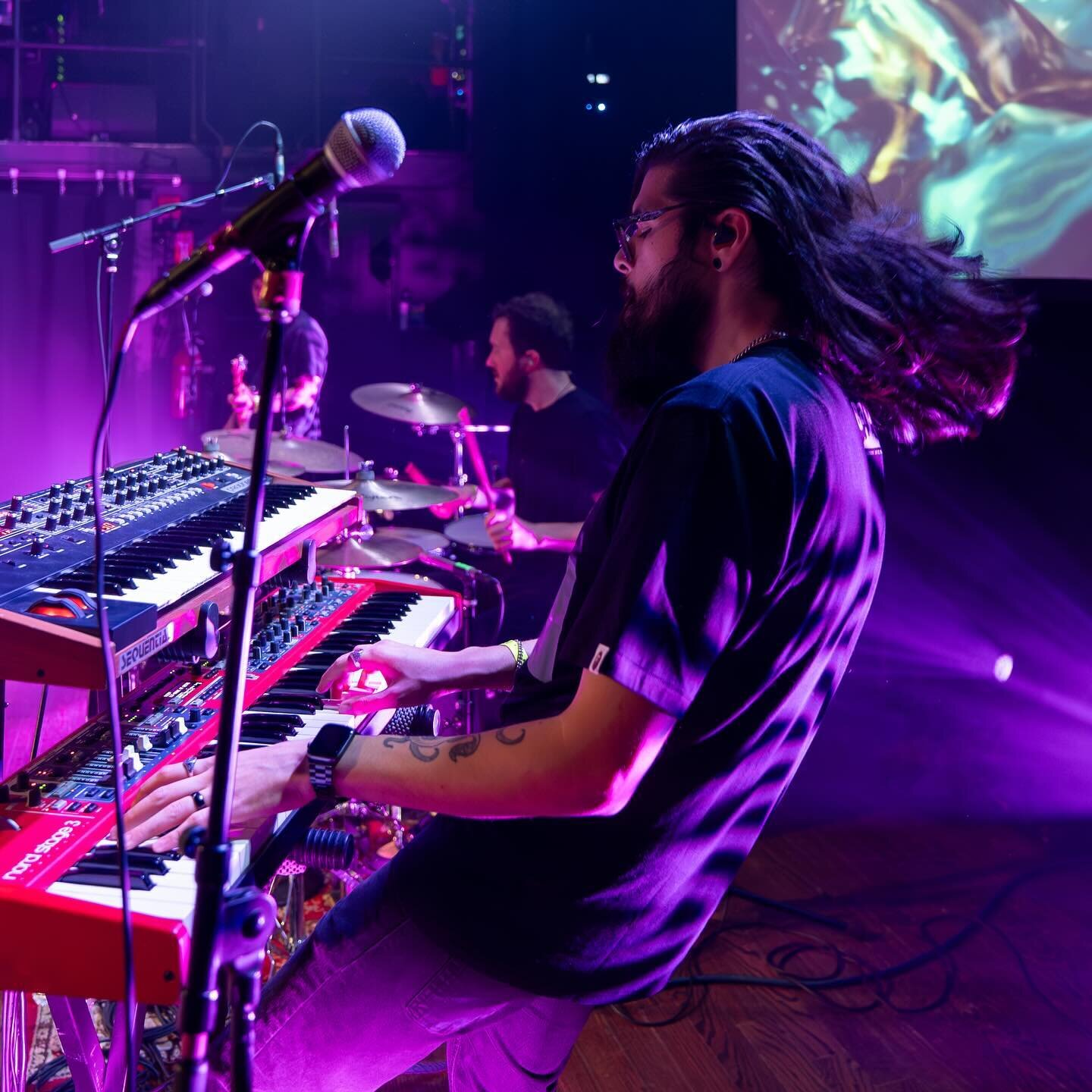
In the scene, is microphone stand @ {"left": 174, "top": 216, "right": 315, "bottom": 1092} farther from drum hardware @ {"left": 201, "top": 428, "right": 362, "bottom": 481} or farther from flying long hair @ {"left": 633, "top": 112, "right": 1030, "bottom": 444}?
drum hardware @ {"left": 201, "top": 428, "right": 362, "bottom": 481}

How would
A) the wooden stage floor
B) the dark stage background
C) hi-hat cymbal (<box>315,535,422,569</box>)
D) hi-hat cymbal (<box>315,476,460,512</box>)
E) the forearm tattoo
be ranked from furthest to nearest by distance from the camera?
the dark stage background → hi-hat cymbal (<box>315,476,460,512</box>) → hi-hat cymbal (<box>315,535,422,569</box>) → the wooden stage floor → the forearm tattoo

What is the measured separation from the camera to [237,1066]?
99 centimetres

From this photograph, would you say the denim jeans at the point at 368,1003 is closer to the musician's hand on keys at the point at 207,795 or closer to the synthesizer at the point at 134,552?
the musician's hand on keys at the point at 207,795

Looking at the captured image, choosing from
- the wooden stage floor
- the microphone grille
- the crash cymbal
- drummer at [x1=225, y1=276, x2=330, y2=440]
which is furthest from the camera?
drummer at [x1=225, y1=276, x2=330, y2=440]

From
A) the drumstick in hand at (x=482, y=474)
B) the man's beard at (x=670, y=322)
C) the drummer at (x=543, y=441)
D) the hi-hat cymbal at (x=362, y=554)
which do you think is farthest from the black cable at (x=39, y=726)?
the drummer at (x=543, y=441)

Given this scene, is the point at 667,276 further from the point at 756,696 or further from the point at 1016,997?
the point at 1016,997

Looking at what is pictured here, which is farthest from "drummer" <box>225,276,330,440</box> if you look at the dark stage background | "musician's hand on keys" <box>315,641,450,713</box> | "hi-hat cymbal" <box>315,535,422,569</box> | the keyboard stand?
the keyboard stand

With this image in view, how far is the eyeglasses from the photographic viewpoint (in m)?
1.42

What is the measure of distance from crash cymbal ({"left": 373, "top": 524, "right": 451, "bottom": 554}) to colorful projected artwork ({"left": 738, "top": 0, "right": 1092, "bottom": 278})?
2.03 meters

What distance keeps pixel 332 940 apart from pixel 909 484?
3.57m

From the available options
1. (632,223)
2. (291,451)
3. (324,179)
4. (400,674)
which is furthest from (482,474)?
(324,179)

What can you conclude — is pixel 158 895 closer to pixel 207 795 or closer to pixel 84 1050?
pixel 207 795

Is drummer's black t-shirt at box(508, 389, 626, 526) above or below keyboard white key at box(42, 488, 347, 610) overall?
below

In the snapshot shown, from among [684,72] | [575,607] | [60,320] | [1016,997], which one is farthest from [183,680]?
[60,320]
